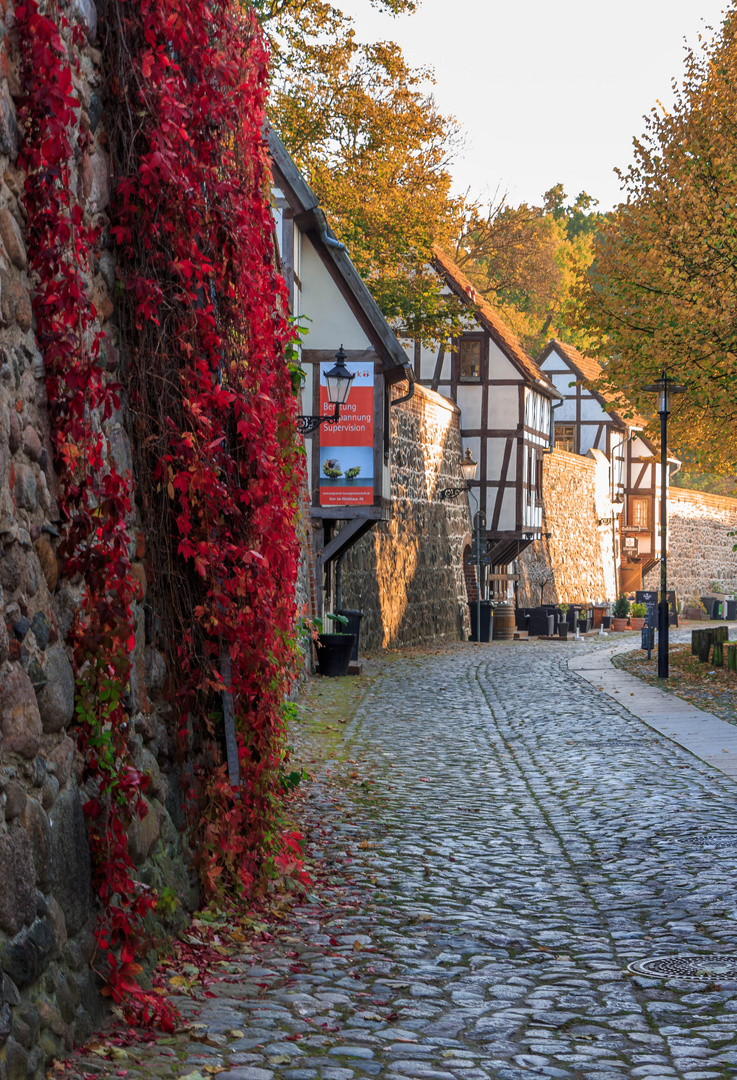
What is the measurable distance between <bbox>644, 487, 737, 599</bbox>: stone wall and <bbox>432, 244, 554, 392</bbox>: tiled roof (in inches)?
701

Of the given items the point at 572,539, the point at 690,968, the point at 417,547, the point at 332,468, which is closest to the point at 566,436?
the point at 572,539

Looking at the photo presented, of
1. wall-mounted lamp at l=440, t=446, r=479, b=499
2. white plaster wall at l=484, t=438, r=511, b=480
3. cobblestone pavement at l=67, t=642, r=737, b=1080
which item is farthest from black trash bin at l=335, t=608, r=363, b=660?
white plaster wall at l=484, t=438, r=511, b=480

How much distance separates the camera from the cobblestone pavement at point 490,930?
12.8 ft

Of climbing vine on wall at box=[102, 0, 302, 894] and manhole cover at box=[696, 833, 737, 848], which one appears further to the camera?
manhole cover at box=[696, 833, 737, 848]

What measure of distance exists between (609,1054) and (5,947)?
6.71ft

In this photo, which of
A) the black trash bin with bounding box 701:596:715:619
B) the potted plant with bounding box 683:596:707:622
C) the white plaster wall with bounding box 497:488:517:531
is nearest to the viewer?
the white plaster wall with bounding box 497:488:517:531

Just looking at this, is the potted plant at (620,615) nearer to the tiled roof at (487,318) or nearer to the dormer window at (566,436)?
the dormer window at (566,436)

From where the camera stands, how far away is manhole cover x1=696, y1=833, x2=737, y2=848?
692 centimetres

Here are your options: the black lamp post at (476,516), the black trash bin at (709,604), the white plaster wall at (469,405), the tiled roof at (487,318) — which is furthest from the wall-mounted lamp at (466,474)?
the black trash bin at (709,604)

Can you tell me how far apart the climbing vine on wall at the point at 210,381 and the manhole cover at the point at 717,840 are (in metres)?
2.64

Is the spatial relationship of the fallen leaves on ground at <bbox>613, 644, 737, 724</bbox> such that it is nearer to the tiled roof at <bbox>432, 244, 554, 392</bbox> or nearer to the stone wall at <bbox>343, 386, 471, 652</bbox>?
the stone wall at <bbox>343, 386, 471, 652</bbox>

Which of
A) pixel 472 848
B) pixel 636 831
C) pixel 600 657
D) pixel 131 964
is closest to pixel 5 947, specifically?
pixel 131 964

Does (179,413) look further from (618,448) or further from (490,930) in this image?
(618,448)

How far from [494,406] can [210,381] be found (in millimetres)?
24213
